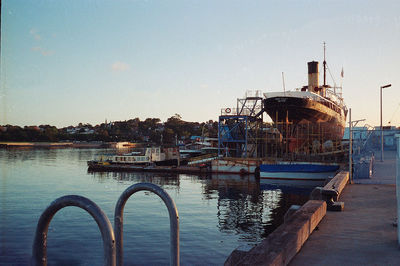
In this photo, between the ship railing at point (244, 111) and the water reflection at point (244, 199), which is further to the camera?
the ship railing at point (244, 111)

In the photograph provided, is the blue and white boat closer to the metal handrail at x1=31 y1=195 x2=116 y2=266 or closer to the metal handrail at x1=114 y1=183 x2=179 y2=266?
the metal handrail at x1=114 y1=183 x2=179 y2=266

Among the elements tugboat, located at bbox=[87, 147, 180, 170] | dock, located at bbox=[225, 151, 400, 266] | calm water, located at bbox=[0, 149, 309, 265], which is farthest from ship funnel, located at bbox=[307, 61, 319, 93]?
dock, located at bbox=[225, 151, 400, 266]

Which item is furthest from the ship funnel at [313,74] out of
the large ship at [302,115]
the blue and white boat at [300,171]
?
the blue and white boat at [300,171]

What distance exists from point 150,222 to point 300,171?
25.6 meters

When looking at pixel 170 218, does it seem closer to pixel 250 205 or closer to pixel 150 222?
pixel 150 222

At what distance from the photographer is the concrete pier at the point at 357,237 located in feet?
22.6

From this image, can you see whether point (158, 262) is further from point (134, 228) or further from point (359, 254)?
point (359, 254)

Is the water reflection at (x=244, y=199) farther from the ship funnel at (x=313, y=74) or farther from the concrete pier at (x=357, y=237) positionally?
the ship funnel at (x=313, y=74)

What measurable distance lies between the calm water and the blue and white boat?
4549 mm

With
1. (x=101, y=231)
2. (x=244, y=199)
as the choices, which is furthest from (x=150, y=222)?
(x=101, y=231)

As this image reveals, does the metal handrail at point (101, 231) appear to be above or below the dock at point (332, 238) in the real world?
above

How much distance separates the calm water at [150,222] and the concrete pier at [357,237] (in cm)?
595

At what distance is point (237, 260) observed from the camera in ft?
20.3

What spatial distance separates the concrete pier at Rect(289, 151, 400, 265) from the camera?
6.90 m
